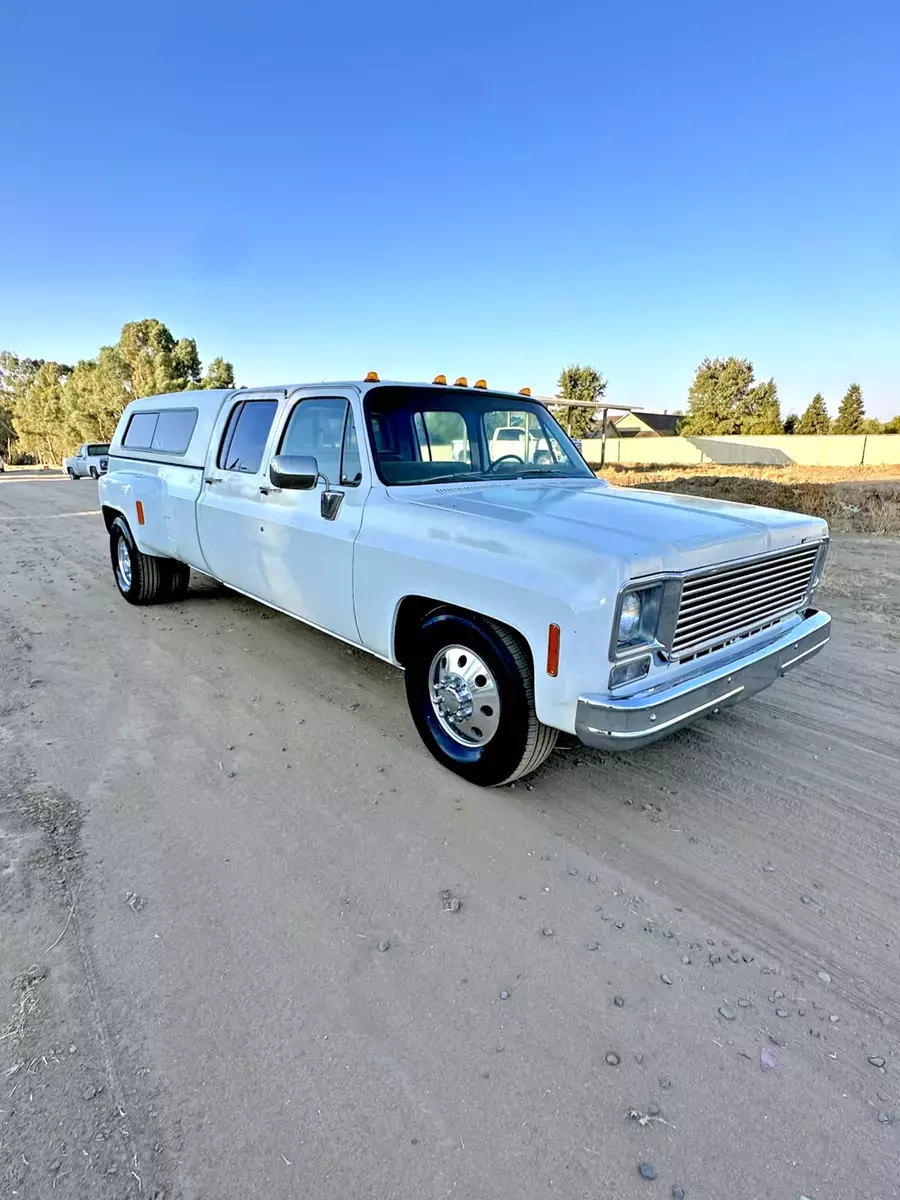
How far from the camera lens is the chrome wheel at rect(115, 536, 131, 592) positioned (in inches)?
266

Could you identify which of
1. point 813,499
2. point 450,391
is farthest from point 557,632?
point 813,499

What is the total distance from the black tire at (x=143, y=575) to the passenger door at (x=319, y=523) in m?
2.54

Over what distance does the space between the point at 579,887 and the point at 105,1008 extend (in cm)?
169

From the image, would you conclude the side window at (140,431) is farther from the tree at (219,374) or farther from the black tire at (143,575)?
the tree at (219,374)

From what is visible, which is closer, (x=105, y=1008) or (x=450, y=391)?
(x=105, y=1008)

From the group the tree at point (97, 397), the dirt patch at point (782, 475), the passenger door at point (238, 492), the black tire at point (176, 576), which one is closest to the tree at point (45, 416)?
the tree at point (97, 397)

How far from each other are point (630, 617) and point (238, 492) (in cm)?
332

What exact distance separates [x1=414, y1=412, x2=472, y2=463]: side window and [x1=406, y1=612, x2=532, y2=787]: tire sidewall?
4.11 feet

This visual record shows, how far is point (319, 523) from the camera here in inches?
155

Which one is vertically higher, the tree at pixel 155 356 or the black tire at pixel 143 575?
the tree at pixel 155 356

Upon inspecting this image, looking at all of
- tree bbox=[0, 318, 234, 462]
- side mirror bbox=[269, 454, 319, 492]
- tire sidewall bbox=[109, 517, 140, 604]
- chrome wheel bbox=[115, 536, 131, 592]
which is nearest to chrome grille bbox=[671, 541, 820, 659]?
side mirror bbox=[269, 454, 319, 492]

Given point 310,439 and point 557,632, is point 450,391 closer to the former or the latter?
point 310,439

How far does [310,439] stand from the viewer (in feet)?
13.7

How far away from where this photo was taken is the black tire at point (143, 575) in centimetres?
645
